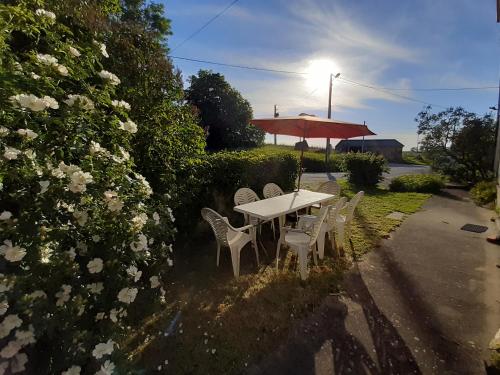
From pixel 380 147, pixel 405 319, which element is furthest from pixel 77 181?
pixel 380 147

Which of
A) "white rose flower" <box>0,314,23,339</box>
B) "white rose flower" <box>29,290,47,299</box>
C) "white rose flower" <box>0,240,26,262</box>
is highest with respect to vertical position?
"white rose flower" <box>0,240,26,262</box>

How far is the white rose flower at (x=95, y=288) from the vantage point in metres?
1.69

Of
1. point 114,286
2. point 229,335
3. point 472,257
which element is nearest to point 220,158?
point 229,335

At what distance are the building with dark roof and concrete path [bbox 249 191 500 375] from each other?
1681 inches

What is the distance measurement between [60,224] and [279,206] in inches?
136

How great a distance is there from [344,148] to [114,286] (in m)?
52.4

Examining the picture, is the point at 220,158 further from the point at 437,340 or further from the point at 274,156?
the point at 437,340

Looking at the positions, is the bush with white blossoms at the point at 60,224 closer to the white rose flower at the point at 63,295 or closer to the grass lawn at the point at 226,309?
the white rose flower at the point at 63,295

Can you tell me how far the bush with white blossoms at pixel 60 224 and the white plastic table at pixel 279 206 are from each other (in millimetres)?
2245

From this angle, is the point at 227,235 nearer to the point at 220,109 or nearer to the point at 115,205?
the point at 115,205

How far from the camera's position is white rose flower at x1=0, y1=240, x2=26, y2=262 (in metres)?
1.37

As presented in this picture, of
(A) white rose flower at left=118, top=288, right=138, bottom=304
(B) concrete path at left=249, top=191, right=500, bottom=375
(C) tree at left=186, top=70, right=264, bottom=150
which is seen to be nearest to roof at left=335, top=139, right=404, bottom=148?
(C) tree at left=186, top=70, right=264, bottom=150

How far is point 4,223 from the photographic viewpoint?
142 centimetres

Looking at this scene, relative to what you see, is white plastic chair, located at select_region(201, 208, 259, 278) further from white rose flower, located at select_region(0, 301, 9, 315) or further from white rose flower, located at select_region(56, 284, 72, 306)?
white rose flower, located at select_region(0, 301, 9, 315)
